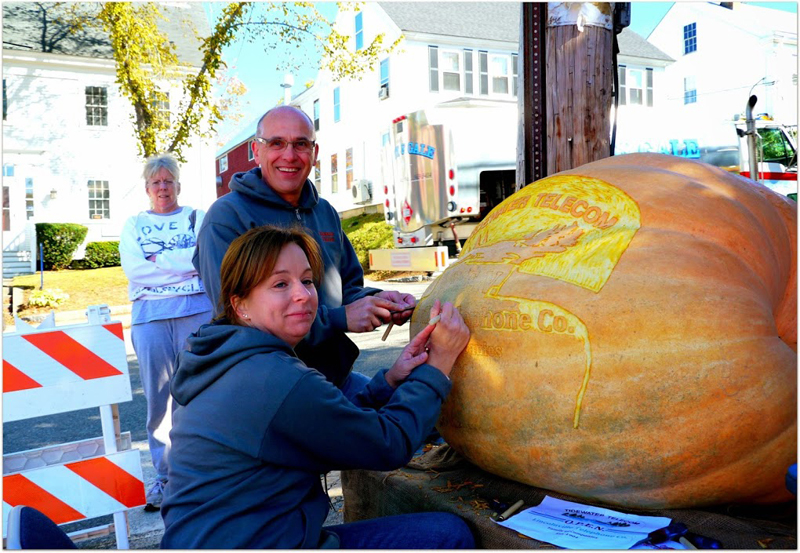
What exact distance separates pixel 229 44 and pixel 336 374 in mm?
13522

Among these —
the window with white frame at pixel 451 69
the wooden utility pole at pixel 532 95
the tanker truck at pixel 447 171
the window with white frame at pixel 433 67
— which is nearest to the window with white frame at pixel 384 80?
the window with white frame at pixel 433 67

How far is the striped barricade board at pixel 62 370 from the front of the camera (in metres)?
3.17

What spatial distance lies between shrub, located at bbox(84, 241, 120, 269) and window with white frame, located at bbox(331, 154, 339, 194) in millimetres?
10390

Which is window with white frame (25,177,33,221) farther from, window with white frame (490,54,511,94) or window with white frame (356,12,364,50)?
window with white frame (490,54,511,94)

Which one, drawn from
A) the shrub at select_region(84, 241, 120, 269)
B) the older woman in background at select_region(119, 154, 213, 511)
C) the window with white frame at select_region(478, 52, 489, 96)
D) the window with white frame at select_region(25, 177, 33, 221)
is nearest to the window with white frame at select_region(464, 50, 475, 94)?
the window with white frame at select_region(478, 52, 489, 96)

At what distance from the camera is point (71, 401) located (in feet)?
10.7

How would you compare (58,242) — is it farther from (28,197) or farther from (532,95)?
(532,95)

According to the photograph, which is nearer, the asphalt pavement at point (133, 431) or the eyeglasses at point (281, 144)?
the eyeglasses at point (281, 144)

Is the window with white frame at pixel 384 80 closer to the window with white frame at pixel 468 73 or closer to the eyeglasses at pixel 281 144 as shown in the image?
the window with white frame at pixel 468 73

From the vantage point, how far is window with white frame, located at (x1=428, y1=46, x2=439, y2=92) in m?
22.5

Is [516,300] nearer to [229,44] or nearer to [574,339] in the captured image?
[574,339]

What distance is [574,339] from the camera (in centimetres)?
207

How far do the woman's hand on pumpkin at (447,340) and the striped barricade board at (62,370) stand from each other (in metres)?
1.78

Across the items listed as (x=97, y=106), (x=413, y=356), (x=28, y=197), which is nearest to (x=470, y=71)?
(x=97, y=106)
